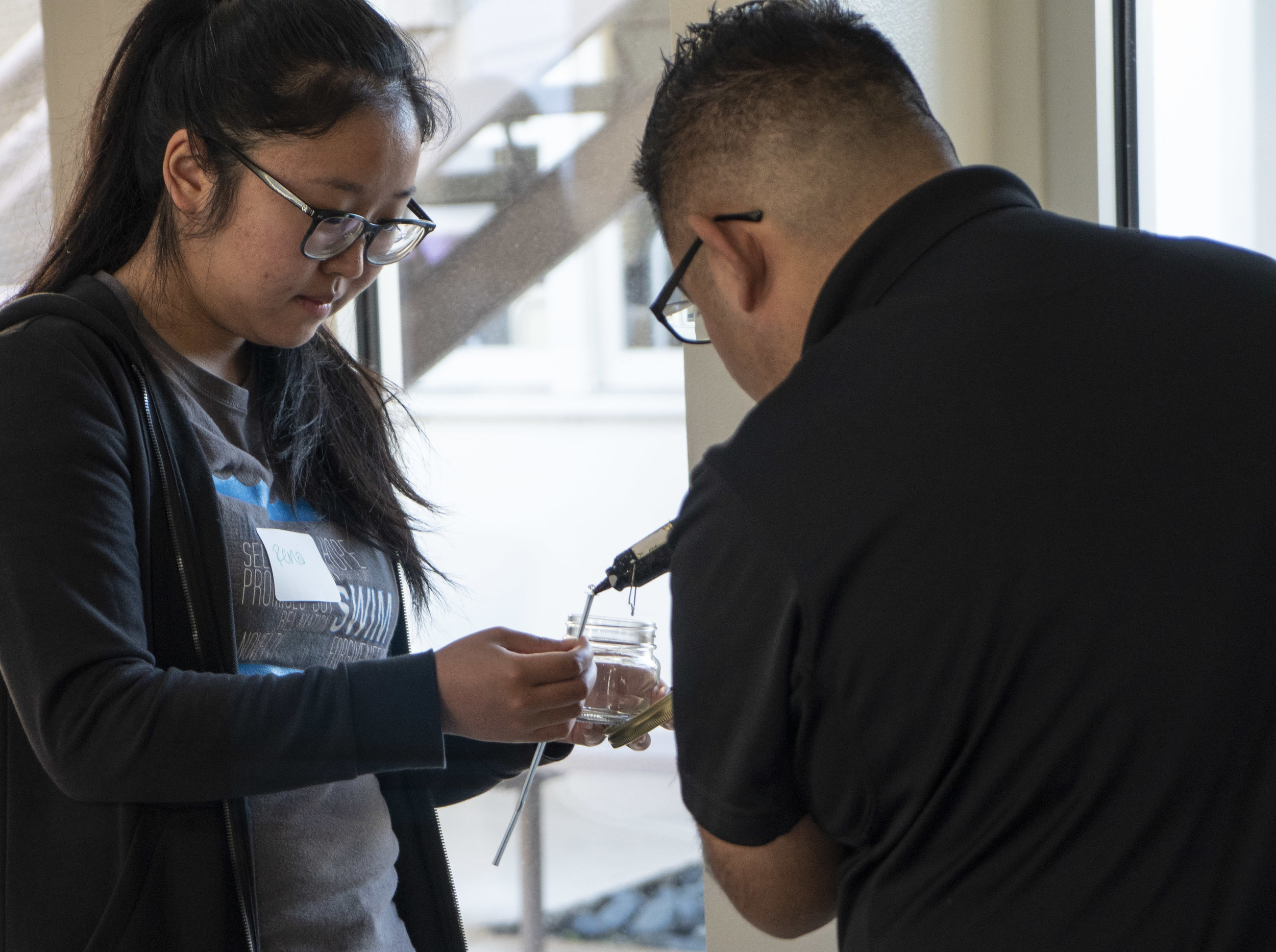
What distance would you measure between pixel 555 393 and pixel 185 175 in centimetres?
88

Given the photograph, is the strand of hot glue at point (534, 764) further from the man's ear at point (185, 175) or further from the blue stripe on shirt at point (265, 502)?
the man's ear at point (185, 175)

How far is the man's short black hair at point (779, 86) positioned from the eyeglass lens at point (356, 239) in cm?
33

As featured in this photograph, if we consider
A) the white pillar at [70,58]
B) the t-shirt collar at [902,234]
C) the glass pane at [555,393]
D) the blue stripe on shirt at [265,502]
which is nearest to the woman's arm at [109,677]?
the blue stripe on shirt at [265,502]

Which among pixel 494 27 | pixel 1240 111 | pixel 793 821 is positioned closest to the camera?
pixel 793 821

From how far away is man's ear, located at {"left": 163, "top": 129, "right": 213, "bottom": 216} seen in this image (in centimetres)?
105

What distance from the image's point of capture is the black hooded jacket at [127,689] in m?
0.86

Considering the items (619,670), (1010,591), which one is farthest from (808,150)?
(619,670)

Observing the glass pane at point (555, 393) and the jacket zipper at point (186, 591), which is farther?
the glass pane at point (555, 393)

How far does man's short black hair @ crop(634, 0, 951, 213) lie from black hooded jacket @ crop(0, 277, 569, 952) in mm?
466

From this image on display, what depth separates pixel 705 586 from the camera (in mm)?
661

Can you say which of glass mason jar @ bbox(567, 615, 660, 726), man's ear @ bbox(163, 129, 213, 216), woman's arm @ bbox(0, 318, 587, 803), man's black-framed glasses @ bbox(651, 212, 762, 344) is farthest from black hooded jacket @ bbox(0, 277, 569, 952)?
man's black-framed glasses @ bbox(651, 212, 762, 344)

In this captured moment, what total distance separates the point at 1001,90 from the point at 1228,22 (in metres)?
0.27

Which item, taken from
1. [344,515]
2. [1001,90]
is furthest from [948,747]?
[1001,90]

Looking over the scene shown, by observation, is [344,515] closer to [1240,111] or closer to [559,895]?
[559,895]
